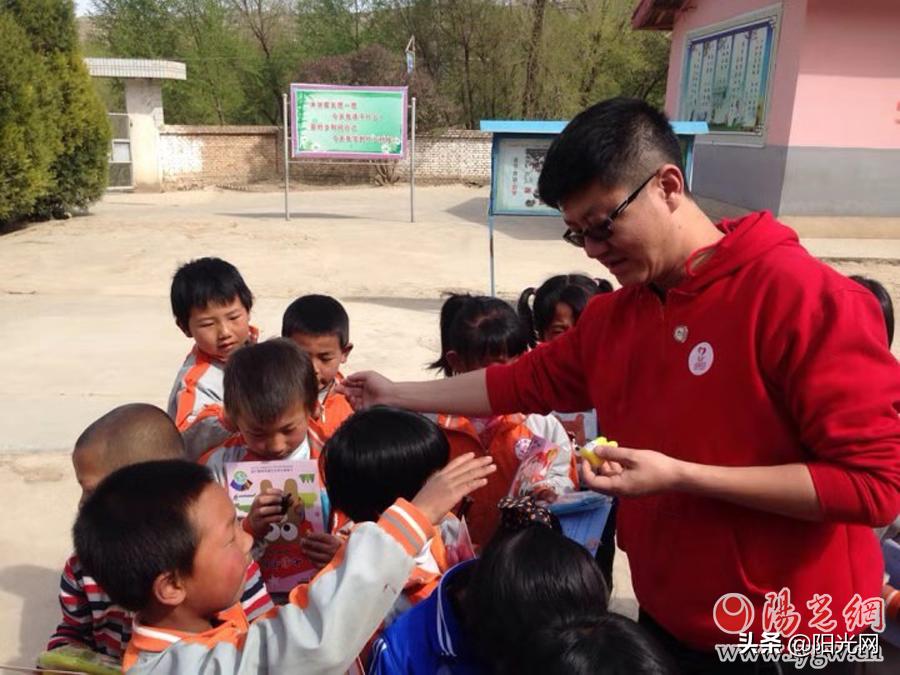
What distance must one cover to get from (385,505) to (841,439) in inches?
37.9

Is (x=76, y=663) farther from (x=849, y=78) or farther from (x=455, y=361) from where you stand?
(x=849, y=78)

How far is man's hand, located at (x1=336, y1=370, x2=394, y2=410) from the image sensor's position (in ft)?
6.93

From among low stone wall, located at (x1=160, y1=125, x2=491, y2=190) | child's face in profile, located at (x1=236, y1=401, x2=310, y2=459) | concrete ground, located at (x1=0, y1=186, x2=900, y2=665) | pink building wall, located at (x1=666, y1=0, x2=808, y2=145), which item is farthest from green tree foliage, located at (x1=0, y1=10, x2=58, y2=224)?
child's face in profile, located at (x1=236, y1=401, x2=310, y2=459)

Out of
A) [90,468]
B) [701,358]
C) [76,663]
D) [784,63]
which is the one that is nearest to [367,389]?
[90,468]

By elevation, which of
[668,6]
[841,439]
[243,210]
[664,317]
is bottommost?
[243,210]

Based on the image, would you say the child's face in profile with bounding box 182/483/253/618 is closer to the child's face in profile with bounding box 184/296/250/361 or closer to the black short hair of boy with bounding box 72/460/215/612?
the black short hair of boy with bounding box 72/460/215/612

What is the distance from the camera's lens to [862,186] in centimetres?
999

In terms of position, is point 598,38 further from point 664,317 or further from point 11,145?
point 664,317

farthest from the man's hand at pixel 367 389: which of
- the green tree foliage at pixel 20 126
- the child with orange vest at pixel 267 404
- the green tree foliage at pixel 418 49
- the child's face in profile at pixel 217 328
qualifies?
the green tree foliage at pixel 418 49

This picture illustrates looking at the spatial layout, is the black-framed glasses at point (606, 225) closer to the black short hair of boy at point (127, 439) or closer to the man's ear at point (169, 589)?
the man's ear at point (169, 589)

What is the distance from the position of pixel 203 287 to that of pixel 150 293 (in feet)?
17.0

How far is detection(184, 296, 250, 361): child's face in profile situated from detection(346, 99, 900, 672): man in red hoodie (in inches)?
65.4

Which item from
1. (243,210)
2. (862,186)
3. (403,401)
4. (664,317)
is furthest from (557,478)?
(243,210)

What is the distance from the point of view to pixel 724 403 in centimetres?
127
